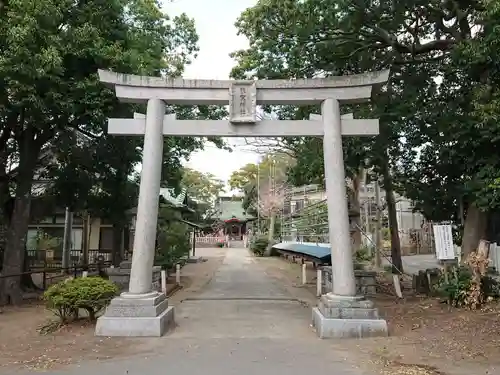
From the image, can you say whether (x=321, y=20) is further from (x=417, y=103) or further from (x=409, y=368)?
(x=409, y=368)

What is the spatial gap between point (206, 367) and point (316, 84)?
6.11m

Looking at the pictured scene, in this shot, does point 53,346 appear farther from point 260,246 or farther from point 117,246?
point 260,246

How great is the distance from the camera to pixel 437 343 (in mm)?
7828

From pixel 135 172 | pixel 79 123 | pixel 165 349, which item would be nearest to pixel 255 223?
pixel 135 172

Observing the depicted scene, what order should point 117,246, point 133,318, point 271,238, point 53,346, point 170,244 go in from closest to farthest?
1. point 53,346
2. point 133,318
3. point 170,244
4. point 117,246
5. point 271,238

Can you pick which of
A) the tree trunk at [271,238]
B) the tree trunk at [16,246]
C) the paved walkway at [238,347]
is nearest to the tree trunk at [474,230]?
the paved walkway at [238,347]

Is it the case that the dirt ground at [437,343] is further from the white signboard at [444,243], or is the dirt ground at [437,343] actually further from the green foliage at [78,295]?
the green foliage at [78,295]

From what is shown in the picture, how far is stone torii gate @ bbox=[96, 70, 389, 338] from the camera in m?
8.92

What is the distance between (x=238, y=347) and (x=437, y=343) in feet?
11.3

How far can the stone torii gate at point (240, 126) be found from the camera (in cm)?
892

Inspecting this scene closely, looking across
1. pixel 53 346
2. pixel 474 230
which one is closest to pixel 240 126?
pixel 53 346

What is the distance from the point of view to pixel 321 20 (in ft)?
37.9

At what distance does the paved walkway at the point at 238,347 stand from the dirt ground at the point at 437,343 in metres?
0.61

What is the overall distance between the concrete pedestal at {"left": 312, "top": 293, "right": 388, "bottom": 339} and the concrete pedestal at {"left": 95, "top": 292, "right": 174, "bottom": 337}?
3.07 m
